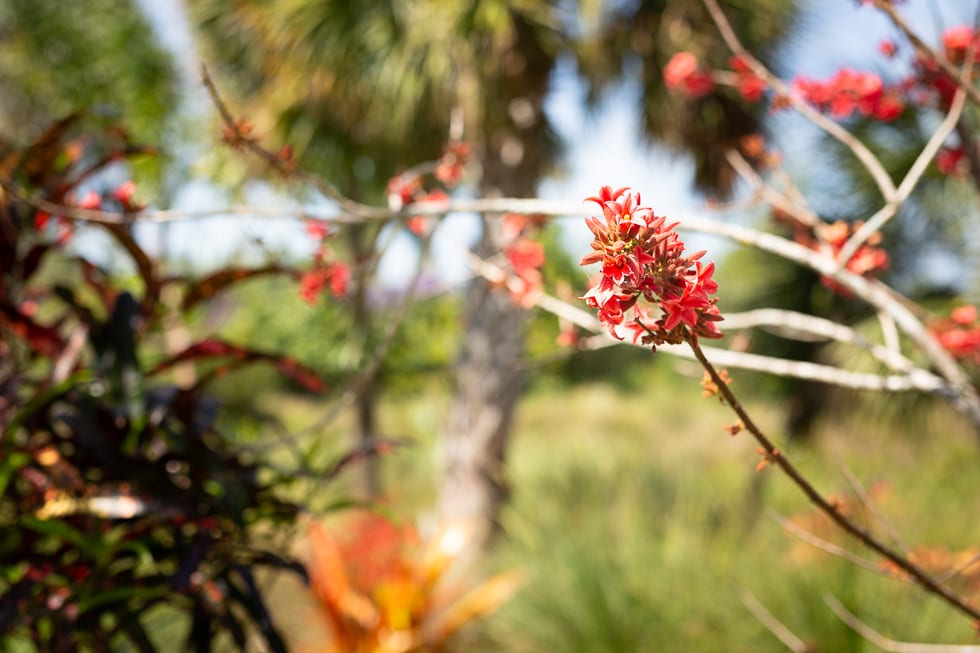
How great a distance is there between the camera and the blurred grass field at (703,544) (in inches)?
84.4

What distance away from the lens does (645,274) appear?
1.57ft

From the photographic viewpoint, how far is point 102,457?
3.63 feet

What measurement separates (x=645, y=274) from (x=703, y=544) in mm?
2676

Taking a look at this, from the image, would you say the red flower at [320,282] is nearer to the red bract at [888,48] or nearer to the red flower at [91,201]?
the red flower at [91,201]

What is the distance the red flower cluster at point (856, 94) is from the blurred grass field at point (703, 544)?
2.10 feet

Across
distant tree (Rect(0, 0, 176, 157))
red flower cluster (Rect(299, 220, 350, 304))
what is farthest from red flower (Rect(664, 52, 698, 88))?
distant tree (Rect(0, 0, 176, 157))

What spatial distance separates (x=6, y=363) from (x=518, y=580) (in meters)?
2.00

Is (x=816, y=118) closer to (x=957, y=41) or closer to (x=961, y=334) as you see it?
(x=957, y=41)

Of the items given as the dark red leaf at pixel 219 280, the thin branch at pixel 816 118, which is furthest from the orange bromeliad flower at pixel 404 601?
the thin branch at pixel 816 118

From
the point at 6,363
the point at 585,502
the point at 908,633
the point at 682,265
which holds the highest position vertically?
the point at 585,502

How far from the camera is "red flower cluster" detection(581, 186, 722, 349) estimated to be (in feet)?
1.55

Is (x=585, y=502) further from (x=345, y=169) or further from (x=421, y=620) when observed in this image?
(x=345, y=169)

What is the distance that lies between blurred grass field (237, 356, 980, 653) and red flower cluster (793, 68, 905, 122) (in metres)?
0.64

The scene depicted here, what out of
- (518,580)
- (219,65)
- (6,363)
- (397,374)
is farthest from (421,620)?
(219,65)
